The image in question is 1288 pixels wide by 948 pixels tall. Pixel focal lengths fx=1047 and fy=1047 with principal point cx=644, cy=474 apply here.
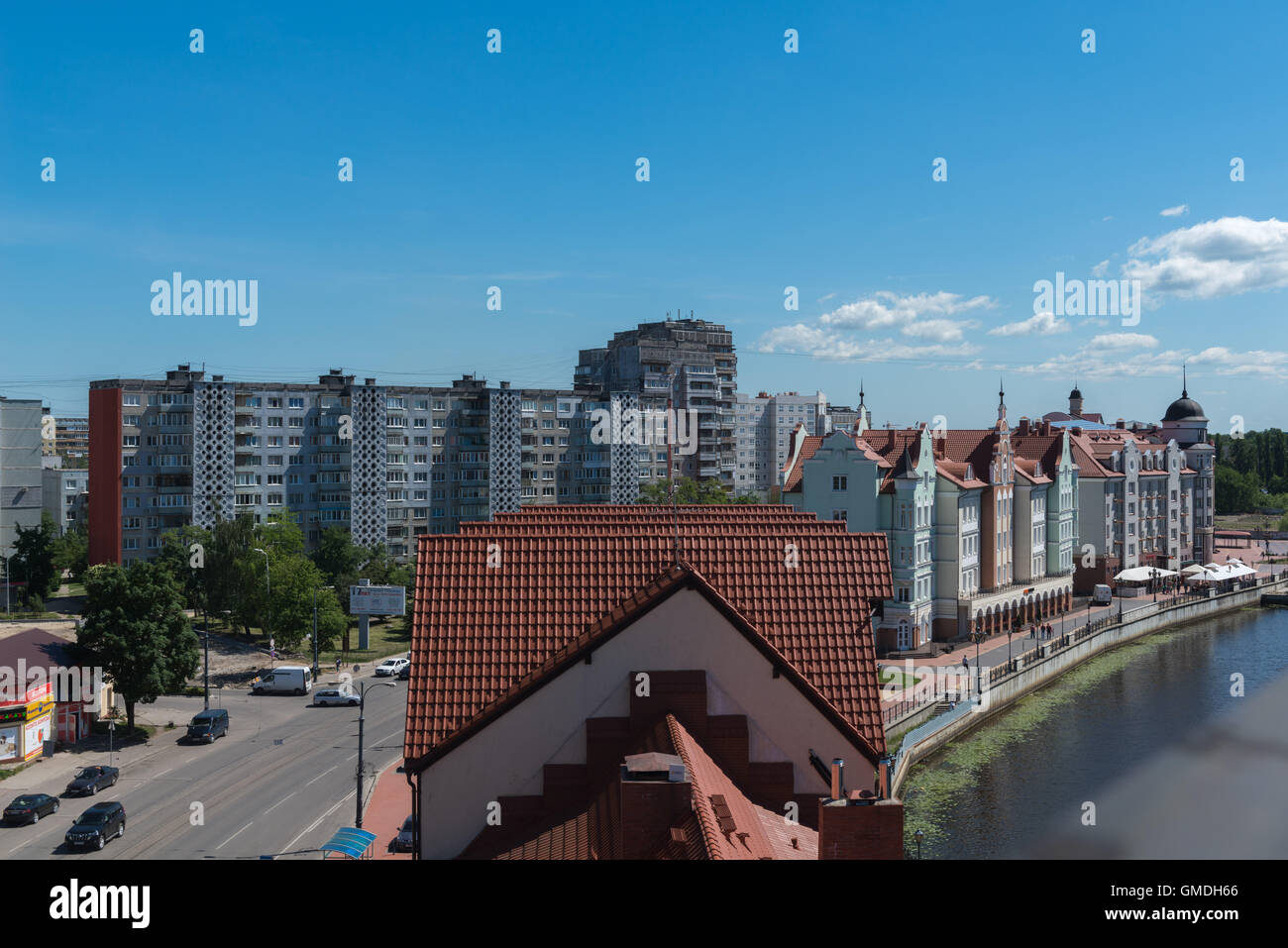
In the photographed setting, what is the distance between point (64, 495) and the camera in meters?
120

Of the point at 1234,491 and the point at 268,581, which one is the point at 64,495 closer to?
the point at 268,581

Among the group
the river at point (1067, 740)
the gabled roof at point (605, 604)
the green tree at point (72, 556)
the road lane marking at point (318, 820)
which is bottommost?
the river at point (1067, 740)

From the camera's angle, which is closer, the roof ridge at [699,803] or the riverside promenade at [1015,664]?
the roof ridge at [699,803]

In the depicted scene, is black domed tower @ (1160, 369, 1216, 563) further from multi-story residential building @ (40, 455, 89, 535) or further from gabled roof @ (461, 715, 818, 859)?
multi-story residential building @ (40, 455, 89, 535)

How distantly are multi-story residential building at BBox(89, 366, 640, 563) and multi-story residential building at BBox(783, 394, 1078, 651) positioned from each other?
3410 centimetres

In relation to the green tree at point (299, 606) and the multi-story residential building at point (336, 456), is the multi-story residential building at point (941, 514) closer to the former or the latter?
the green tree at point (299, 606)

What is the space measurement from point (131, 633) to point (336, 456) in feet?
149

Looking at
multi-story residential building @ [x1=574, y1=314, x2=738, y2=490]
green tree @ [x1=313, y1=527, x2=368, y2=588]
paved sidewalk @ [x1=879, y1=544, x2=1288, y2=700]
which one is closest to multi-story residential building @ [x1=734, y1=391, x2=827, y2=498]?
multi-story residential building @ [x1=574, y1=314, x2=738, y2=490]

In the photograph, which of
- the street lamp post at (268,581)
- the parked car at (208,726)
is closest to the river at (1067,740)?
the parked car at (208,726)

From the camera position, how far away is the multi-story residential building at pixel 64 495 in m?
120

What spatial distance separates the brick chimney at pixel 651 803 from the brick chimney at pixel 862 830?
1.63 m

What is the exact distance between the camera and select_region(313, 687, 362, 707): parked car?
1967 inches

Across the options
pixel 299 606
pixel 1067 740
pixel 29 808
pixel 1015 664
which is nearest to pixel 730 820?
pixel 29 808
